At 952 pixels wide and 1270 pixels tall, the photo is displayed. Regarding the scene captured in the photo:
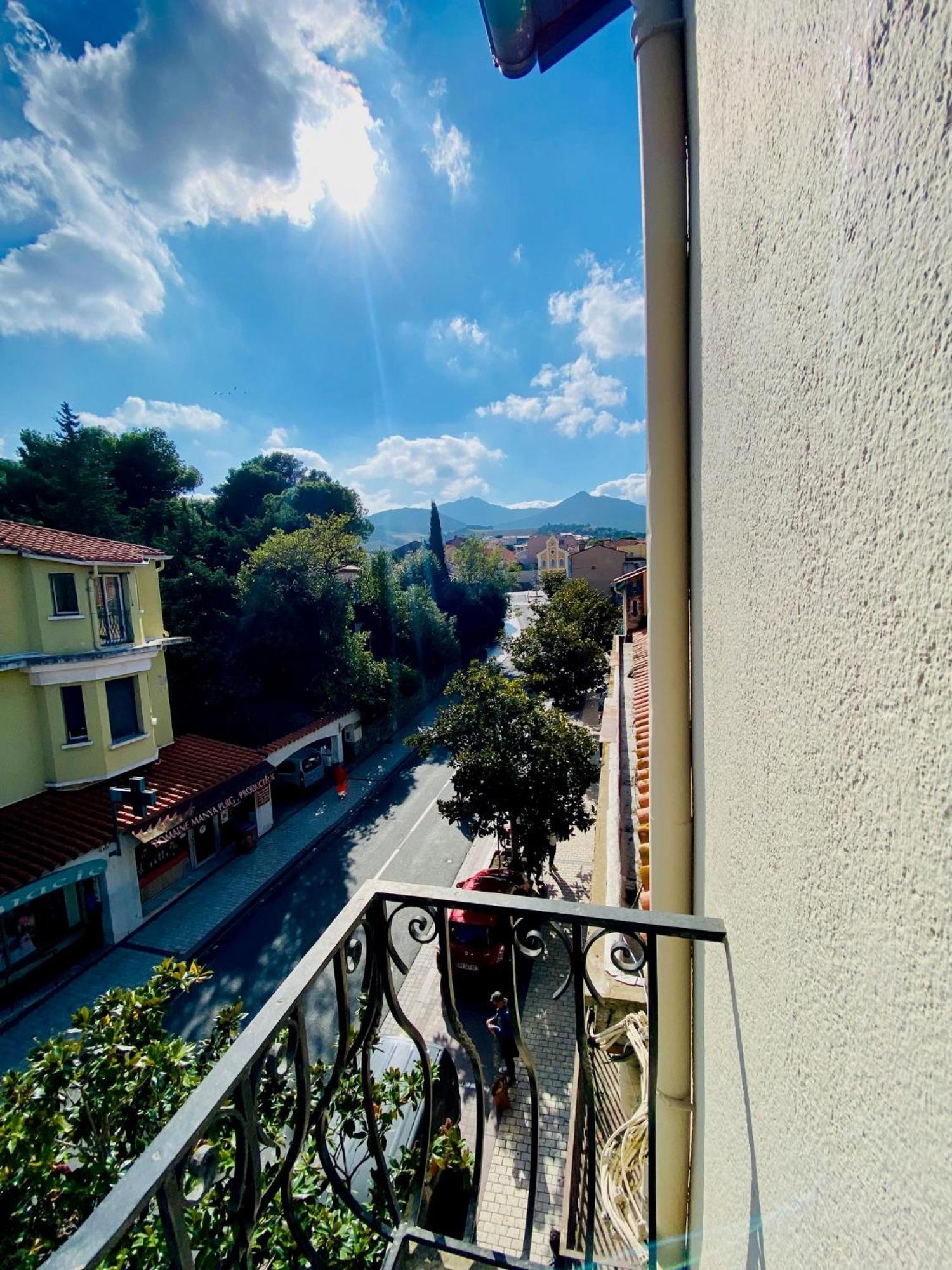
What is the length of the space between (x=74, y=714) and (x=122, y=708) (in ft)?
3.24

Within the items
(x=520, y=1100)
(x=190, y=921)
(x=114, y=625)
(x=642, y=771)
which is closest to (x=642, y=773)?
(x=642, y=771)

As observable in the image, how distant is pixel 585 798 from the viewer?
14.7m

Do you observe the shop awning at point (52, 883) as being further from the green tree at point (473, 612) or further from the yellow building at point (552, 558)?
the yellow building at point (552, 558)

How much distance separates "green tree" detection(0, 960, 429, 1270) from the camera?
99.7 inches

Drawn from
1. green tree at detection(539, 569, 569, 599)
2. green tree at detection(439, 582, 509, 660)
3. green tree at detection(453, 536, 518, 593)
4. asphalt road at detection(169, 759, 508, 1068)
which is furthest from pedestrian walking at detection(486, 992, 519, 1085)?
green tree at detection(539, 569, 569, 599)

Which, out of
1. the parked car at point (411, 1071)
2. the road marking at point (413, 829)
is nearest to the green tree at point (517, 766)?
the road marking at point (413, 829)

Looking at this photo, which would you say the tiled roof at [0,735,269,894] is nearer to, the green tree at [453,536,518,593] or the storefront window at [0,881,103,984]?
the storefront window at [0,881,103,984]

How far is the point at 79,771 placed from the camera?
11.0m

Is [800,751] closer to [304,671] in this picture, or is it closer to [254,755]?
[254,755]

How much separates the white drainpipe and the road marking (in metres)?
9.45

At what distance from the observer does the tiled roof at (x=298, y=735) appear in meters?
15.0

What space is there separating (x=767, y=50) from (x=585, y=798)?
14794 millimetres

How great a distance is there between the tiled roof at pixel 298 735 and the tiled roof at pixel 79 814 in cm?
126

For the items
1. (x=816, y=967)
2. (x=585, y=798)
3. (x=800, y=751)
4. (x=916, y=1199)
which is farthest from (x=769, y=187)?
(x=585, y=798)
